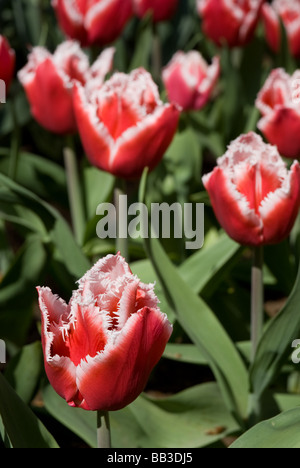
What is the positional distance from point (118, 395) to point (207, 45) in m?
1.63

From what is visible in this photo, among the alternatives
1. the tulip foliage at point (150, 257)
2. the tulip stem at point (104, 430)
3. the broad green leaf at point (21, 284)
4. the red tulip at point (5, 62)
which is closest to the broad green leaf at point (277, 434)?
the tulip foliage at point (150, 257)

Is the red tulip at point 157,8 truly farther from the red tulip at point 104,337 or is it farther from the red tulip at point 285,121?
the red tulip at point 104,337

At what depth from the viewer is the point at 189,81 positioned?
136cm

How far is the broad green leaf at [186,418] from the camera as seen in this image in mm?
956

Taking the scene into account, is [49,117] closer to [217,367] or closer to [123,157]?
[123,157]

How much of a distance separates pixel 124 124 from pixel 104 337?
41 centimetres

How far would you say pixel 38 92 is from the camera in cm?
115

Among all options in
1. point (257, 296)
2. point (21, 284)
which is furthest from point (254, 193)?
point (21, 284)

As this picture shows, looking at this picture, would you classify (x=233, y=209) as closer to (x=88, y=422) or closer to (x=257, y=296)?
(x=257, y=296)

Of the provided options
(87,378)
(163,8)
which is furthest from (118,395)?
(163,8)

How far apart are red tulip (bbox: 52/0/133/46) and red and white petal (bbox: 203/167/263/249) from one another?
689mm

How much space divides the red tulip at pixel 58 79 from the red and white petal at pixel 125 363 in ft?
2.07

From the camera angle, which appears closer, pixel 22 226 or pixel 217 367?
pixel 217 367

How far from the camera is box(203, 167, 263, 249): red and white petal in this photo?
2.61 ft
